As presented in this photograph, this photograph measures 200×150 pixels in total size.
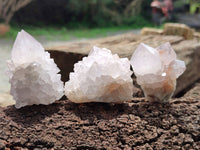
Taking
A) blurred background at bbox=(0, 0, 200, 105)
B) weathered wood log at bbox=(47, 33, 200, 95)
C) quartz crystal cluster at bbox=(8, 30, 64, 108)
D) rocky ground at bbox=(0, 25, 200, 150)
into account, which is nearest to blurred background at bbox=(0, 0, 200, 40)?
blurred background at bbox=(0, 0, 200, 105)

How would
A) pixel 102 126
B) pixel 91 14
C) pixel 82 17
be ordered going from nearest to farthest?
pixel 102 126, pixel 82 17, pixel 91 14

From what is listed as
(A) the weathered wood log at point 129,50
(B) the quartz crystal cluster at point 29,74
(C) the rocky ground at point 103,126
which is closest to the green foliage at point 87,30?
(A) the weathered wood log at point 129,50

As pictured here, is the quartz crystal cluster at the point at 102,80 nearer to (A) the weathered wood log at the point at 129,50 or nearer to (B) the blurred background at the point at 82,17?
(B) the blurred background at the point at 82,17

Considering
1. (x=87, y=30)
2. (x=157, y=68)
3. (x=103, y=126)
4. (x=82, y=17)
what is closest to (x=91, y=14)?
(x=82, y=17)

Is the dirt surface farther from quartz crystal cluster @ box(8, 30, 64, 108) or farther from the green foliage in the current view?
the green foliage

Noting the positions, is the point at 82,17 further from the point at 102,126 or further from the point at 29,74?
the point at 102,126

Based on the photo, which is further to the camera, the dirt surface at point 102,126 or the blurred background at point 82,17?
the blurred background at point 82,17
